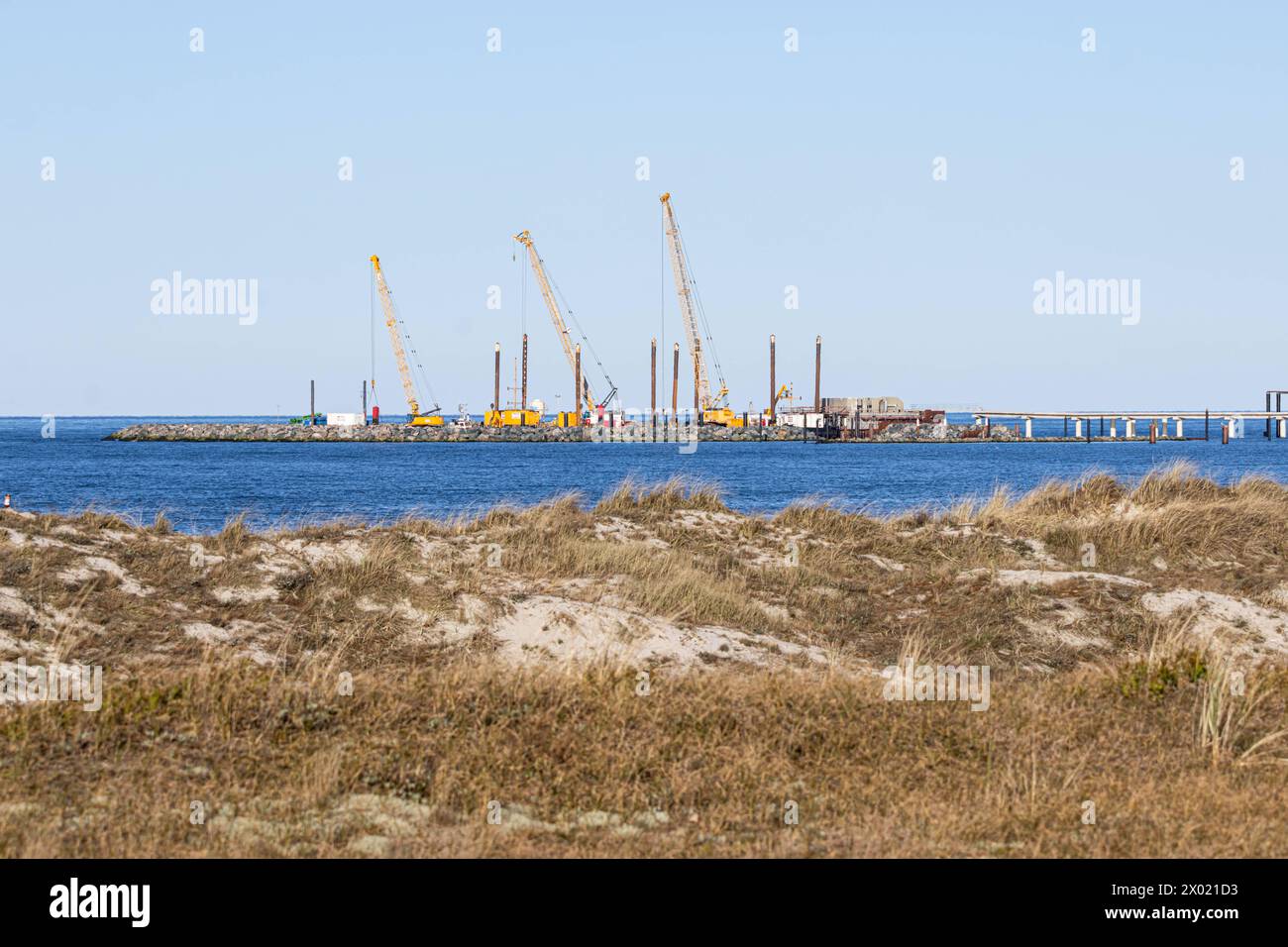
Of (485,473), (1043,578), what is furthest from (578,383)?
(1043,578)

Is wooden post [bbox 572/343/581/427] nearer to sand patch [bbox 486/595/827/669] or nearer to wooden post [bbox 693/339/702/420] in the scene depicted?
wooden post [bbox 693/339/702/420]

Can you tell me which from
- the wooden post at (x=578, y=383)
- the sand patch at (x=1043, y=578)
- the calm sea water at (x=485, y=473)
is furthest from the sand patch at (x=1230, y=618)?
the wooden post at (x=578, y=383)

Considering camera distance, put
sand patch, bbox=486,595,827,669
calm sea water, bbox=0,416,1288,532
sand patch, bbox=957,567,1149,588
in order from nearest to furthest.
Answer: sand patch, bbox=486,595,827,669 < sand patch, bbox=957,567,1149,588 < calm sea water, bbox=0,416,1288,532

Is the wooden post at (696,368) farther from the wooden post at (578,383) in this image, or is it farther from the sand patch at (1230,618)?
the sand patch at (1230,618)

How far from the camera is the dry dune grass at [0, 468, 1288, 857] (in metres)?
8.73

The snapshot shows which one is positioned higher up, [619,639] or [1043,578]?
[1043,578]

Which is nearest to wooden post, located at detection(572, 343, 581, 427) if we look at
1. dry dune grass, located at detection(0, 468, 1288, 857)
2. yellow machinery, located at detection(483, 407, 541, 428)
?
yellow machinery, located at detection(483, 407, 541, 428)

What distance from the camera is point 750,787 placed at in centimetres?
962

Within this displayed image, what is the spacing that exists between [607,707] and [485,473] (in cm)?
8284

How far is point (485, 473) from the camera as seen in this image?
93.2 metres

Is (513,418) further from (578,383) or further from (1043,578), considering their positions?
(1043,578)

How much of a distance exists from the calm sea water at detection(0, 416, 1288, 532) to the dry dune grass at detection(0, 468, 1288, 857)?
10983 mm
